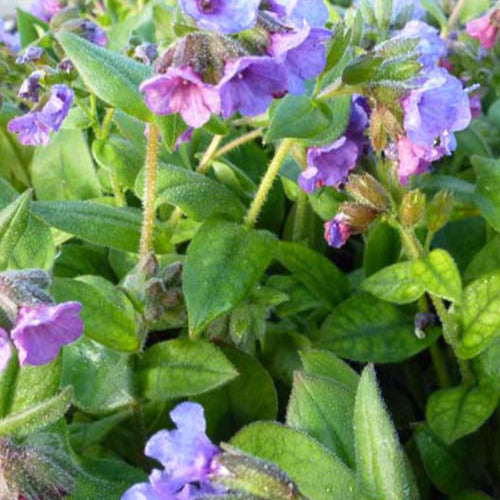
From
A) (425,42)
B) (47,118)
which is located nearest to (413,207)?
(425,42)

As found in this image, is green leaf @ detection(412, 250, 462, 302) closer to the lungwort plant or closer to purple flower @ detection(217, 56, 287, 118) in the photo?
the lungwort plant

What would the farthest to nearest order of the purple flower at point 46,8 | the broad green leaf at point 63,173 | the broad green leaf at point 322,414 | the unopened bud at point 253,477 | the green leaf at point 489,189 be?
the purple flower at point 46,8 < the broad green leaf at point 63,173 < the green leaf at point 489,189 < the broad green leaf at point 322,414 < the unopened bud at point 253,477

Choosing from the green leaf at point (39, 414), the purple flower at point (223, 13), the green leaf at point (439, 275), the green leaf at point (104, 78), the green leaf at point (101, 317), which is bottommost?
the green leaf at point (101, 317)

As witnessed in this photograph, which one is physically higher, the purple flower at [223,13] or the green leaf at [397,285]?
the purple flower at [223,13]

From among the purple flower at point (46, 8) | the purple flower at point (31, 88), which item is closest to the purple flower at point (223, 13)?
the purple flower at point (31, 88)

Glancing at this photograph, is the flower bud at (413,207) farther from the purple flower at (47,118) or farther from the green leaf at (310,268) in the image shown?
the purple flower at (47,118)

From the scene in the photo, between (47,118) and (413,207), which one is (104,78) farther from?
(413,207)

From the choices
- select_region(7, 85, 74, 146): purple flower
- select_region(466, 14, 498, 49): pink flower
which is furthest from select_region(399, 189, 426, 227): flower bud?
select_region(466, 14, 498, 49): pink flower
